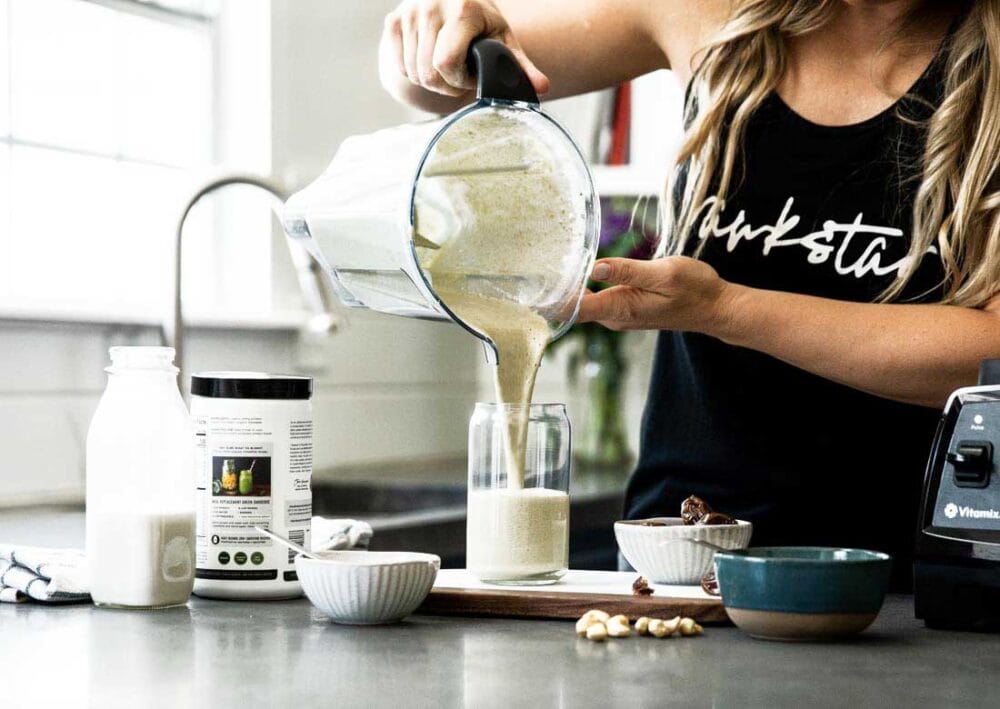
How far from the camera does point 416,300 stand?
117 centimetres

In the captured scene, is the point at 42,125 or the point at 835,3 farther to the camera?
the point at 42,125

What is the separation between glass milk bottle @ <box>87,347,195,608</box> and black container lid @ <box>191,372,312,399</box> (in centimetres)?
5

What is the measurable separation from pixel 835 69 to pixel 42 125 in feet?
5.27

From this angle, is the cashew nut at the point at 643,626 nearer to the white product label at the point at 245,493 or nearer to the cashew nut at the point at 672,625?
the cashew nut at the point at 672,625

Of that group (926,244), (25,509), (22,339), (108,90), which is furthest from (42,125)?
(926,244)

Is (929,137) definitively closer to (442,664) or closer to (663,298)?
(663,298)

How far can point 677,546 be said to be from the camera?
1.21 meters

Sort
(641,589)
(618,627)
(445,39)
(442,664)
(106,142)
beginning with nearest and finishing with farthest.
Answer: (442,664), (618,627), (641,589), (445,39), (106,142)

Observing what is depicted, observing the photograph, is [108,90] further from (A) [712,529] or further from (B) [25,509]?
(A) [712,529]

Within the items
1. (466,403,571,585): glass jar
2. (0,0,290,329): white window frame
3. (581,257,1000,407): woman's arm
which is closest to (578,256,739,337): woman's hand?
(581,257,1000,407): woman's arm

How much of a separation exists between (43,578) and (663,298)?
24.4 inches

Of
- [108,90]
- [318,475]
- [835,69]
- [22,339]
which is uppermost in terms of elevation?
[108,90]

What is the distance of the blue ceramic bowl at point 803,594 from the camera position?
0.99m

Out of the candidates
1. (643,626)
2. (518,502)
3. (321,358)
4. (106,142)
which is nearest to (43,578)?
(518,502)
